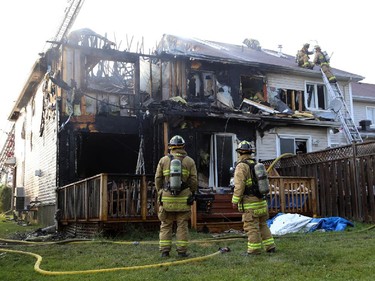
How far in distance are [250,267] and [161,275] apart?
1.05 meters

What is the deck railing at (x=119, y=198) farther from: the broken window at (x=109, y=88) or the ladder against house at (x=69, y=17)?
the ladder against house at (x=69, y=17)

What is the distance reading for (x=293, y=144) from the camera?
16984mm

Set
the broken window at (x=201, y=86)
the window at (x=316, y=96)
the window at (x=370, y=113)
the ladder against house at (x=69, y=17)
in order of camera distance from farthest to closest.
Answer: the window at (x=370, y=113) < the window at (x=316, y=96) < the broken window at (x=201, y=86) < the ladder against house at (x=69, y=17)

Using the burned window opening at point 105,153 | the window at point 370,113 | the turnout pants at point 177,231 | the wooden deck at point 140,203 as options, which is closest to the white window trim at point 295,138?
the wooden deck at point 140,203

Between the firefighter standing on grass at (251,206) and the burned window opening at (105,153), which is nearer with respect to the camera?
the firefighter standing on grass at (251,206)

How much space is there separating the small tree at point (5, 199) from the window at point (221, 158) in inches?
643

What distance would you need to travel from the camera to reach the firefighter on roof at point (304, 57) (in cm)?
1847

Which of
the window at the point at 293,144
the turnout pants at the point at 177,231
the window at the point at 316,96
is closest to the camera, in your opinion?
the turnout pants at the point at 177,231

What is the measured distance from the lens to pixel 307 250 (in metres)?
Answer: 6.40

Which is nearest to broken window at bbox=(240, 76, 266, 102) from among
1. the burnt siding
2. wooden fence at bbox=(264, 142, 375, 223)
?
wooden fence at bbox=(264, 142, 375, 223)

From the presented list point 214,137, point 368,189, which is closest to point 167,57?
point 214,137

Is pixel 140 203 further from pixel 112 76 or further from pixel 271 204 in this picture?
pixel 112 76

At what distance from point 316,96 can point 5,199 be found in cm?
1900

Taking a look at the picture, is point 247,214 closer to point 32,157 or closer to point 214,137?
point 214,137
